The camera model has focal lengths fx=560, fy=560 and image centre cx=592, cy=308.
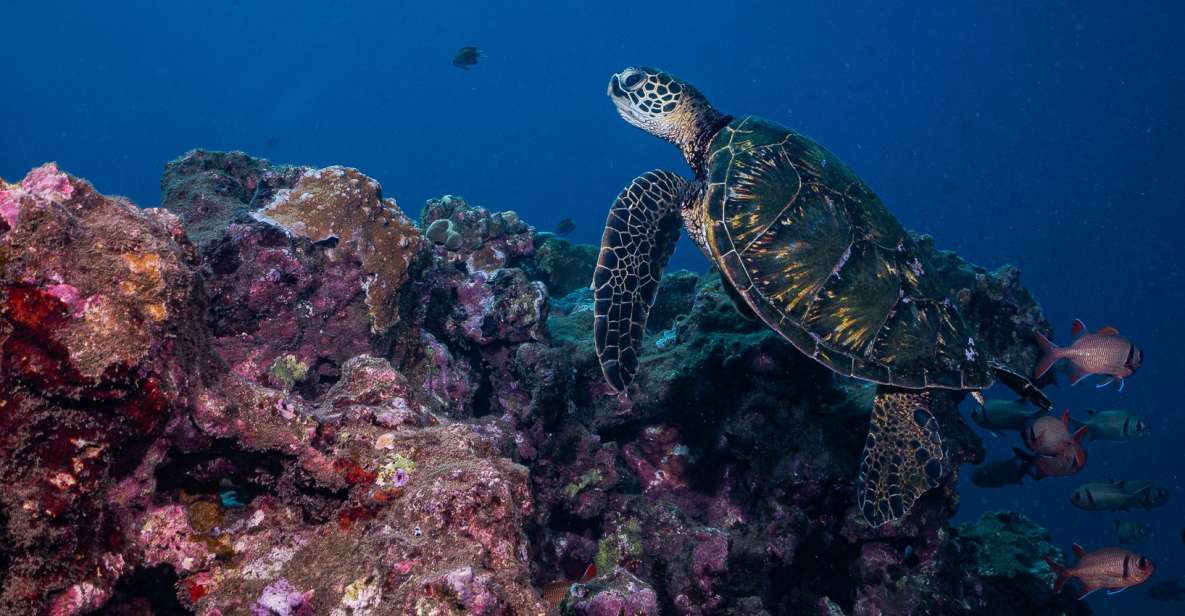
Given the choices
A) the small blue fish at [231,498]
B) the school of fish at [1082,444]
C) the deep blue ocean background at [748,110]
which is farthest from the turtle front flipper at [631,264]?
the deep blue ocean background at [748,110]

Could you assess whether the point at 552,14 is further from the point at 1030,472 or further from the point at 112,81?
the point at 1030,472

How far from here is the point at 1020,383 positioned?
16.5 feet

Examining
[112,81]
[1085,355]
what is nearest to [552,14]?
[112,81]

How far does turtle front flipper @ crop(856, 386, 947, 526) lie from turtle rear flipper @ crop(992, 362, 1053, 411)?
814 mm

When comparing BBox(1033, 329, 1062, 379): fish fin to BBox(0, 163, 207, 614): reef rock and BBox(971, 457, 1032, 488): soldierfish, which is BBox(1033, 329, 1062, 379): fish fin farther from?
BBox(0, 163, 207, 614): reef rock

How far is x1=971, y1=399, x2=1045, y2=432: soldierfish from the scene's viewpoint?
7273 millimetres

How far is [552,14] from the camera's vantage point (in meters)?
168

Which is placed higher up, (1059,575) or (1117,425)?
(1117,425)

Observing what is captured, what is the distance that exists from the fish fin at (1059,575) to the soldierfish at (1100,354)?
6.44ft

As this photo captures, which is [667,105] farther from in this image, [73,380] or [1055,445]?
[73,380]

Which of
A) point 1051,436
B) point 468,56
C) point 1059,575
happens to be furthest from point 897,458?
point 468,56

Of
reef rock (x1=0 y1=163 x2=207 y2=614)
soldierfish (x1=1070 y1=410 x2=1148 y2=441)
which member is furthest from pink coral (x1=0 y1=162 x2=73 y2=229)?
soldierfish (x1=1070 y1=410 x2=1148 y2=441)

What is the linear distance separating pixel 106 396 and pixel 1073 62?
131089 mm

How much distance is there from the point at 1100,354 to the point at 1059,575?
2518mm
